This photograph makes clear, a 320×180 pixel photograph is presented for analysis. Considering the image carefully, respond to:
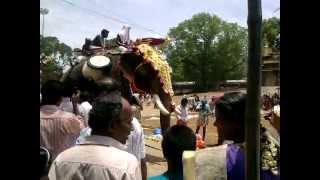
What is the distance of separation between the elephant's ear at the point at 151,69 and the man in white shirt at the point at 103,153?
187 inches

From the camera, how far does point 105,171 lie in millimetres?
2527

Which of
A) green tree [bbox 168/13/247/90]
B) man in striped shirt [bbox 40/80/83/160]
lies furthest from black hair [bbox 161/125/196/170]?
green tree [bbox 168/13/247/90]

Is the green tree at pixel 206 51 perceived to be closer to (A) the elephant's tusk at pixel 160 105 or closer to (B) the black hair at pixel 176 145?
(A) the elephant's tusk at pixel 160 105

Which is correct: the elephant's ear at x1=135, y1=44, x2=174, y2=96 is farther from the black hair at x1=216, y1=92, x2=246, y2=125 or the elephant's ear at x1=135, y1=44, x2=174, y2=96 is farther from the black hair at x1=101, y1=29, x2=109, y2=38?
the black hair at x1=216, y1=92, x2=246, y2=125

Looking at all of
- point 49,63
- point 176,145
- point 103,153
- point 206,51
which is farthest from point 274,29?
point 206,51

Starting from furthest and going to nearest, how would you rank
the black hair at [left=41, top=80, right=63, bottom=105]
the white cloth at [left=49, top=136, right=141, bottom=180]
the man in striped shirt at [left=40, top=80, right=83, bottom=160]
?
the black hair at [left=41, top=80, right=63, bottom=105], the man in striped shirt at [left=40, top=80, right=83, bottom=160], the white cloth at [left=49, top=136, right=141, bottom=180]

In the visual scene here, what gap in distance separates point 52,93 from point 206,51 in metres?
62.3

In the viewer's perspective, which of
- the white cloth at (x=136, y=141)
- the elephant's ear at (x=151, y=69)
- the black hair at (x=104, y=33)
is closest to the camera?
the white cloth at (x=136, y=141)

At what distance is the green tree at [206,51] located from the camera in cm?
6269

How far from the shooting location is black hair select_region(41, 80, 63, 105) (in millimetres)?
4340

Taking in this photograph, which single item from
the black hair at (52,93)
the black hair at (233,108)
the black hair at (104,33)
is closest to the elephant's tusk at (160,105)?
the black hair at (104,33)
